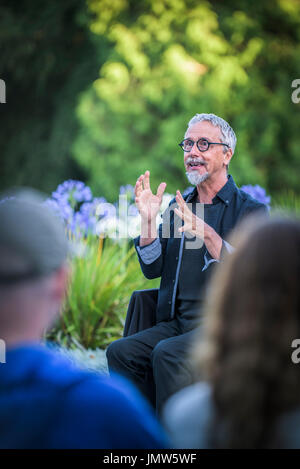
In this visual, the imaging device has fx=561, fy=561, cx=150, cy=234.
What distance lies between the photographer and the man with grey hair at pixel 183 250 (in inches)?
99.7

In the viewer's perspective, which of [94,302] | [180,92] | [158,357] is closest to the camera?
[158,357]

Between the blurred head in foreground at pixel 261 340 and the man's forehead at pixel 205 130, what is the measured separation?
6.72 ft

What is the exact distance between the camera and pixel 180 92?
41.3ft

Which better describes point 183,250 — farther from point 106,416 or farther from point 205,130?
point 106,416

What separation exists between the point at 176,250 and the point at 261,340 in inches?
76.6

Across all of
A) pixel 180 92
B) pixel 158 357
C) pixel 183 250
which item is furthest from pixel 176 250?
pixel 180 92

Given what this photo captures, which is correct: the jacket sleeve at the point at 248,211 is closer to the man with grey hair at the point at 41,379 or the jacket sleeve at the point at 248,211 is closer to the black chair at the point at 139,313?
the black chair at the point at 139,313

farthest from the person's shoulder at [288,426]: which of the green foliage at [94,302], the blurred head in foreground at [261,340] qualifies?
the green foliage at [94,302]

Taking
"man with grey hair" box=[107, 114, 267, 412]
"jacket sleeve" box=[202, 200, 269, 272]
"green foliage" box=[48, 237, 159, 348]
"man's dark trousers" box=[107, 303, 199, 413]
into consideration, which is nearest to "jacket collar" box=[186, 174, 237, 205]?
"man with grey hair" box=[107, 114, 267, 412]

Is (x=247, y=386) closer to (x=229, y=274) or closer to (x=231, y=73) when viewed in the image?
(x=229, y=274)

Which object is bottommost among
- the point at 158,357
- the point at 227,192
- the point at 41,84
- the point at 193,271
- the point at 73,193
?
the point at 158,357

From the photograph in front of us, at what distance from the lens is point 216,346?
103cm

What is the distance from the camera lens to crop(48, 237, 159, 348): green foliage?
4.27m
